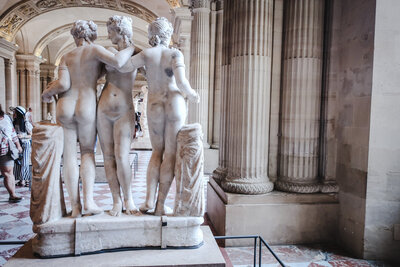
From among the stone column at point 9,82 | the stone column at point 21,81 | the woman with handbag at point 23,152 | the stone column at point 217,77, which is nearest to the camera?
the woman with handbag at point 23,152

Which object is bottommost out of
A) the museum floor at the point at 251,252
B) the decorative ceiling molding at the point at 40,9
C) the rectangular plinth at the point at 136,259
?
the museum floor at the point at 251,252

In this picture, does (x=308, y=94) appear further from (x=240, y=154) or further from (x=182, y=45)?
(x=182, y=45)

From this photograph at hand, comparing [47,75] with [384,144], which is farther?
[47,75]

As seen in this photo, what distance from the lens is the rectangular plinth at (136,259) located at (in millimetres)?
2279

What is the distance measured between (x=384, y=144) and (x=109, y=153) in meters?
3.15

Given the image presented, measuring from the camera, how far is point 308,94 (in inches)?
162

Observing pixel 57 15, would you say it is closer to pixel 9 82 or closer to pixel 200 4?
pixel 9 82

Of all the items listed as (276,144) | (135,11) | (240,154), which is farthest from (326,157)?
(135,11)

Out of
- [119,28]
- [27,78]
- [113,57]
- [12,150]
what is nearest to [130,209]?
[113,57]

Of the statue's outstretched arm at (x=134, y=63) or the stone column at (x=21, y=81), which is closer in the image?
the statue's outstretched arm at (x=134, y=63)

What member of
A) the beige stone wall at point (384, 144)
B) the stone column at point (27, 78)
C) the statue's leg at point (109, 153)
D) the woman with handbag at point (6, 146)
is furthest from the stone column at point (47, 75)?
the beige stone wall at point (384, 144)

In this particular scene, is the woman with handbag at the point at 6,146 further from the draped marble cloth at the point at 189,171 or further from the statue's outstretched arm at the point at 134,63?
the draped marble cloth at the point at 189,171

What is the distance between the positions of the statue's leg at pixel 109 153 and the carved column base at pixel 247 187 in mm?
1804

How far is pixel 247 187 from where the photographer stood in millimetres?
3979
